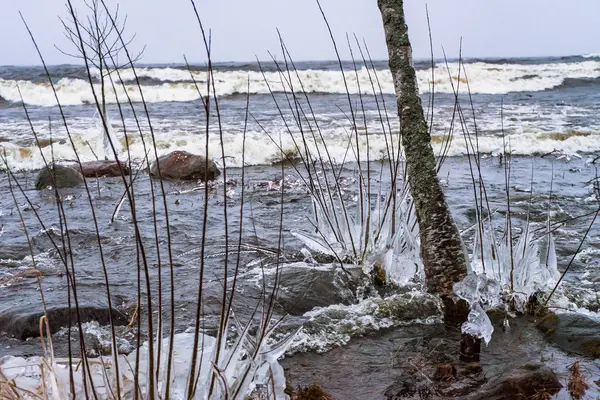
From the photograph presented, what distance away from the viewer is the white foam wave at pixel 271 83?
78.3 ft

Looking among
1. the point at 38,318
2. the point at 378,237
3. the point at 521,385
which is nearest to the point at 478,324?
the point at 521,385

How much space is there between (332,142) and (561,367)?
383 inches

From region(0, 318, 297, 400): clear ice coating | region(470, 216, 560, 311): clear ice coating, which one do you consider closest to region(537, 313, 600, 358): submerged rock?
region(470, 216, 560, 311): clear ice coating

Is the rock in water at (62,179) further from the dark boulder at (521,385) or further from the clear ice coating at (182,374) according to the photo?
the dark boulder at (521,385)

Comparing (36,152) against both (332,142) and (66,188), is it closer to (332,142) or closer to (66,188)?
(66,188)

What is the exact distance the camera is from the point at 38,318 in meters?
3.76

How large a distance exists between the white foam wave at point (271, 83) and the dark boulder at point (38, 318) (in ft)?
55.0

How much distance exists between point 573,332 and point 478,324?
83 centimetres

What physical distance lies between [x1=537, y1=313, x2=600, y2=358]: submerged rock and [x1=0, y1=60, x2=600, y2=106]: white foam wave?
A: 16.5m

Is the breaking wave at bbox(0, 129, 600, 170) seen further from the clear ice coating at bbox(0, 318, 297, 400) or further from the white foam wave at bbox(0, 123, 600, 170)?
the clear ice coating at bbox(0, 318, 297, 400)

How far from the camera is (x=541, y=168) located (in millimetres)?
10094

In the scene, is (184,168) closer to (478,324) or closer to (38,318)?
(38,318)

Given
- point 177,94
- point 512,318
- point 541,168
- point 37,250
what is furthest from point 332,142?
point 177,94

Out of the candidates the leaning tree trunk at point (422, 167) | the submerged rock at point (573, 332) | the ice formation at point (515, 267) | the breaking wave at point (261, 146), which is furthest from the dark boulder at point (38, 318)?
the breaking wave at point (261, 146)
